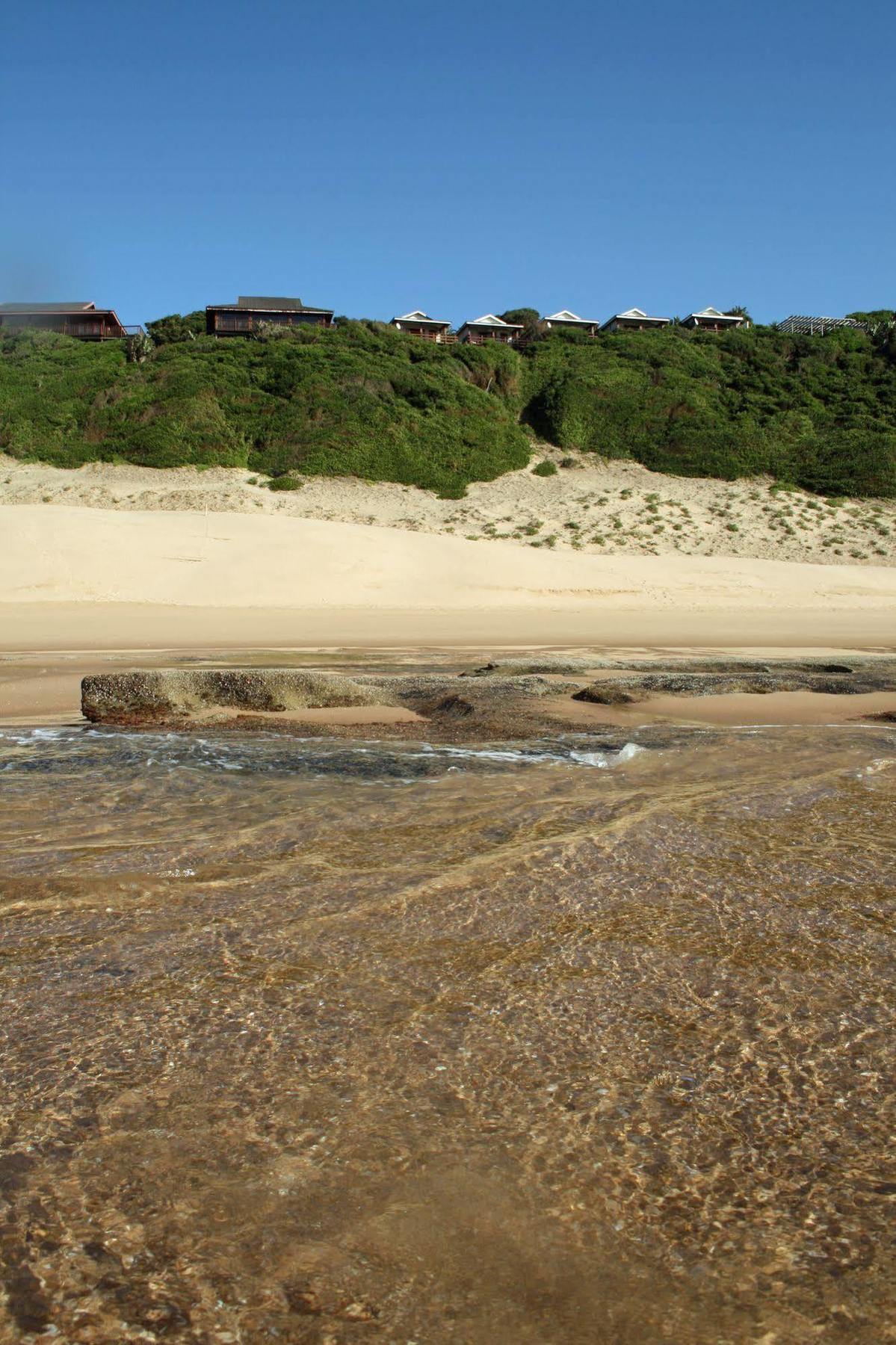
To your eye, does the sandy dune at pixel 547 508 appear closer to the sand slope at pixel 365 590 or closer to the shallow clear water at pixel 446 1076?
the sand slope at pixel 365 590

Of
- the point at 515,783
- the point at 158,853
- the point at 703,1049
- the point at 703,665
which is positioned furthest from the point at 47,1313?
the point at 703,665

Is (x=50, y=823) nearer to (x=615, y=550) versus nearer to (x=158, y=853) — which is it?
(x=158, y=853)

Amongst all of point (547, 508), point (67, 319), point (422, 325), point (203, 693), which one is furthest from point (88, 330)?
point (203, 693)

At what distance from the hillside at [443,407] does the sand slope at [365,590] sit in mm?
6181

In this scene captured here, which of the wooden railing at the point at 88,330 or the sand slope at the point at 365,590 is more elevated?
the wooden railing at the point at 88,330

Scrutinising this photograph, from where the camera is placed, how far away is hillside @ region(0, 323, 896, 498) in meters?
29.3

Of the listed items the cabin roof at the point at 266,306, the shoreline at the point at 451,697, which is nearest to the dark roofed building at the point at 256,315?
the cabin roof at the point at 266,306

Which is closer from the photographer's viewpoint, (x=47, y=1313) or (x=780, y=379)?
(x=47, y=1313)

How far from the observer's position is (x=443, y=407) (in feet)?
105

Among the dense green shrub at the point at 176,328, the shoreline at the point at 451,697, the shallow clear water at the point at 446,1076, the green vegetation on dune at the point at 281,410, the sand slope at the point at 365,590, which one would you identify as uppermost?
the dense green shrub at the point at 176,328

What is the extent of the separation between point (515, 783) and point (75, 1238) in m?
3.44

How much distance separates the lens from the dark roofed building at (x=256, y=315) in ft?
155

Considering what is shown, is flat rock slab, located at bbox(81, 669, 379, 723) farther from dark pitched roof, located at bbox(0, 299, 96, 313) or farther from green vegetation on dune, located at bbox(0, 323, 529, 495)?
dark pitched roof, located at bbox(0, 299, 96, 313)

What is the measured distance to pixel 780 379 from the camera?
36.8 meters
